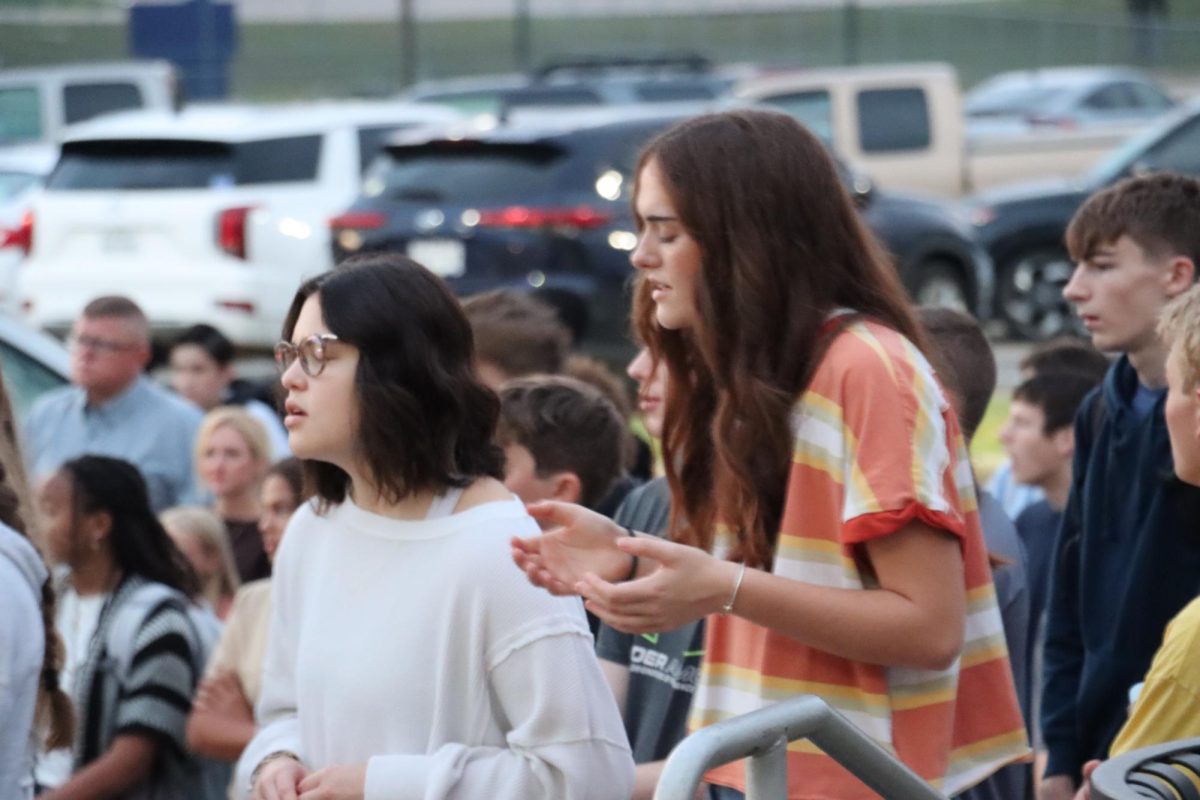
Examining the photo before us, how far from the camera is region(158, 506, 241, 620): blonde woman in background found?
6.33m

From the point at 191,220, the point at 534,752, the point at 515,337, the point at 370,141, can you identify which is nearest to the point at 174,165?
the point at 191,220

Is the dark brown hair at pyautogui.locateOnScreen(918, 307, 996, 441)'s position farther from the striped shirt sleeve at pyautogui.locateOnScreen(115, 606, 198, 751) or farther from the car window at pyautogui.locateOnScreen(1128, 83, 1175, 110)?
the car window at pyautogui.locateOnScreen(1128, 83, 1175, 110)

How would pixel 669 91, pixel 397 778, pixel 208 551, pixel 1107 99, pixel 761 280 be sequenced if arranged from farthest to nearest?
1. pixel 1107 99
2. pixel 669 91
3. pixel 208 551
4. pixel 397 778
5. pixel 761 280

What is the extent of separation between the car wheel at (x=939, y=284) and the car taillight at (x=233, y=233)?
5497 millimetres

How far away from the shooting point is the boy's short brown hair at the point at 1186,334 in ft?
11.3

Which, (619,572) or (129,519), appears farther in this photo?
(129,519)

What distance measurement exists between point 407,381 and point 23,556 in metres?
0.87

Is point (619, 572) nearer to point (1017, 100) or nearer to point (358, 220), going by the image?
point (358, 220)

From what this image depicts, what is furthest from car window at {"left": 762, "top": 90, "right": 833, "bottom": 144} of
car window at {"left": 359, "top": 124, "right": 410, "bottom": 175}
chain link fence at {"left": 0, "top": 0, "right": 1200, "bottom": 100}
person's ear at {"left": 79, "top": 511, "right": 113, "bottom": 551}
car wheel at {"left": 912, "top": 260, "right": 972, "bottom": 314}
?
chain link fence at {"left": 0, "top": 0, "right": 1200, "bottom": 100}

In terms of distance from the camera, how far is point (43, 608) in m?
3.80

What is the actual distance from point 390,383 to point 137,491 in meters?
2.66

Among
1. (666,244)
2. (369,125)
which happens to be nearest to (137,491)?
(666,244)

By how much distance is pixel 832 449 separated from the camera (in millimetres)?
2904

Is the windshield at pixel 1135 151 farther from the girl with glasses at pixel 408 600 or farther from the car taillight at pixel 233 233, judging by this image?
the girl with glasses at pixel 408 600
